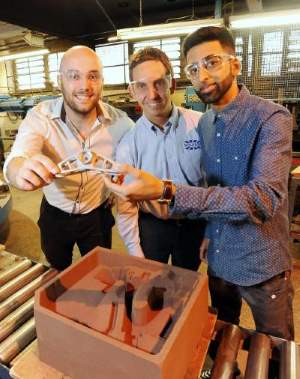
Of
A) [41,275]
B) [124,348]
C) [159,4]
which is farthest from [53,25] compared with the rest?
[124,348]

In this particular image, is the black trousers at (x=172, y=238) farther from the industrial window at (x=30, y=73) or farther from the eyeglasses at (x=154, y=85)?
the industrial window at (x=30, y=73)

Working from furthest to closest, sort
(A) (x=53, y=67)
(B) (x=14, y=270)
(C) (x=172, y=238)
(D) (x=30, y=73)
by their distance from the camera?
(D) (x=30, y=73) < (A) (x=53, y=67) < (C) (x=172, y=238) < (B) (x=14, y=270)

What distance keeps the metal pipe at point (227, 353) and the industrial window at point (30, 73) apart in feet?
27.9

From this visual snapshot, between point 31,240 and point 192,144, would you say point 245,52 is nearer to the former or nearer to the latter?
point 192,144

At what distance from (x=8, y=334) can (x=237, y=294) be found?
941 mm

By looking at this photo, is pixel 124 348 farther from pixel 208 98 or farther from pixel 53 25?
pixel 53 25

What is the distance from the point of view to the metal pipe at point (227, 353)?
0.84m

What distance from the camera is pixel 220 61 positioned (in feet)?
3.68

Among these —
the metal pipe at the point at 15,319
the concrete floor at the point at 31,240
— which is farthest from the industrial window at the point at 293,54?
the metal pipe at the point at 15,319

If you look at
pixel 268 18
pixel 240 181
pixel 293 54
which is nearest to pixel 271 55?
pixel 293 54

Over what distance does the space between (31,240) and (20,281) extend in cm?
254

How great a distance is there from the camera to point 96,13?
6109 millimetres

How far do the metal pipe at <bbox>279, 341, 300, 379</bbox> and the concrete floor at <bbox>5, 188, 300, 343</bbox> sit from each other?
1.26 m

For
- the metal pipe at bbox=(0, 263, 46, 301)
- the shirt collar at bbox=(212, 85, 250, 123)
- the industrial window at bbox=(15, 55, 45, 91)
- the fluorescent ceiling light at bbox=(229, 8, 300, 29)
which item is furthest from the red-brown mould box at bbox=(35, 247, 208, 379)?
the industrial window at bbox=(15, 55, 45, 91)
